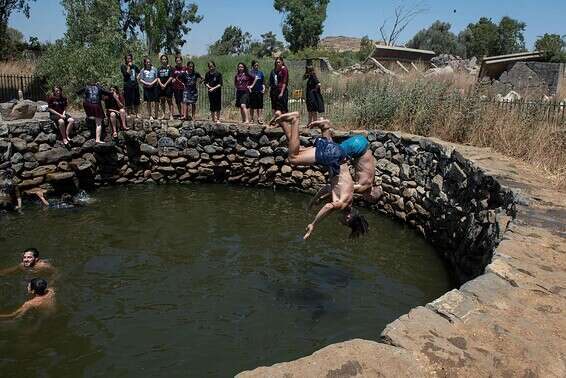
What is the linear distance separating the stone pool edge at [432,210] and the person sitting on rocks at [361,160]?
165 cm

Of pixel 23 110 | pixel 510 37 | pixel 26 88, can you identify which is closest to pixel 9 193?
pixel 23 110

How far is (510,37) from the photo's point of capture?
3806cm

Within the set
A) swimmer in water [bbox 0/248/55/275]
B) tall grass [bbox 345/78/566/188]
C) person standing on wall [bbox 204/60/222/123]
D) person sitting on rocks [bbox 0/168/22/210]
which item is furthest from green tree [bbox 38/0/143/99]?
swimmer in water [bbox 0/248/55/275]

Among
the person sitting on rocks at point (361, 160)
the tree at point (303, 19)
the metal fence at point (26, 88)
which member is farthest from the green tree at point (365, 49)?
the person sitting on rocks at point (361, 160)

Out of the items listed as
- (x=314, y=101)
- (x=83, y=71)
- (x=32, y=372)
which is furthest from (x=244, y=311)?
(x=83, y=71)

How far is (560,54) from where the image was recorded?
2588 centimetres

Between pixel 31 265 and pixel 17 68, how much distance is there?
624 inches

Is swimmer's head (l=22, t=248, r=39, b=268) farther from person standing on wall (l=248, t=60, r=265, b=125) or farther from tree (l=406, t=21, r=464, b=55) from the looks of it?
tree (l=406, t=21, r=464, b=55)

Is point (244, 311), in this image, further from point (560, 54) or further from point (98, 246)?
point (560, 54)

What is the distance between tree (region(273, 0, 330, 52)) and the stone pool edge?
109ft

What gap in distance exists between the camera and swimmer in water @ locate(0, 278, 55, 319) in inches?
273

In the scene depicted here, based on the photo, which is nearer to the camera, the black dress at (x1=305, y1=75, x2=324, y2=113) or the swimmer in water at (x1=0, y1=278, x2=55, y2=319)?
the swimmer in water at (x1=0, y1=278, x2=55, y2=319)

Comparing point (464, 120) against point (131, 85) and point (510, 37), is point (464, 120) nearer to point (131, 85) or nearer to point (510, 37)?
point (131, 85)

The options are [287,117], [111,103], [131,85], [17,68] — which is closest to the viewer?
[287,117]
